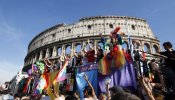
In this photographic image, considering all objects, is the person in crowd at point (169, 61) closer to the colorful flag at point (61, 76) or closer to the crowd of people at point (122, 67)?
the crowd of people at point (122, 67)

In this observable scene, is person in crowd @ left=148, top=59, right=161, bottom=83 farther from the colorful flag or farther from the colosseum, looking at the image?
the colosseum

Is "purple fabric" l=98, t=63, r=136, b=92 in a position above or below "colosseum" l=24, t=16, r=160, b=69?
below

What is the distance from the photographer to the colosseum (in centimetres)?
4703

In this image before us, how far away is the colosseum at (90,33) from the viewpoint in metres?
47.0

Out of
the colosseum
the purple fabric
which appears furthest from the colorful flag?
the colosseum

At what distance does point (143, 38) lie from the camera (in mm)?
47094

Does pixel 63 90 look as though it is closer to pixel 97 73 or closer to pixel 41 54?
pixel 97 73

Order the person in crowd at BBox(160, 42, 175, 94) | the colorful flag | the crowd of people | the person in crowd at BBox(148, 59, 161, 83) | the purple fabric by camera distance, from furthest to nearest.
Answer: the colorful flag
the purple fabric
the person in crowd at BBox(148, 59, 161, 83)
the person in crowd at BBox(160, 42, 175, 94)
the crowd of people

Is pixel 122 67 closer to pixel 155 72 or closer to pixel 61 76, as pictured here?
pixel 155 72

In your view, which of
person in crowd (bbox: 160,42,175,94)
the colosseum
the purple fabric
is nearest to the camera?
person in crowd (bbox: 160,42,175,94)

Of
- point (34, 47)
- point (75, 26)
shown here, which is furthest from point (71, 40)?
point (34, 47)

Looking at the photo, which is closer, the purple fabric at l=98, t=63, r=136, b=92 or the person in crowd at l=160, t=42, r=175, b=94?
the person in crowd at l=160, t=42, r=175, b=94

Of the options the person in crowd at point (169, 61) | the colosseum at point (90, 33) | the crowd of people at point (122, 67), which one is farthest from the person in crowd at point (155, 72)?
the colosseum at point (90, 33)

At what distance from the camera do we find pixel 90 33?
4841 cm
